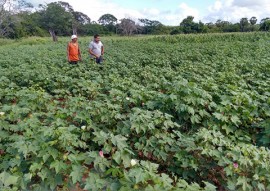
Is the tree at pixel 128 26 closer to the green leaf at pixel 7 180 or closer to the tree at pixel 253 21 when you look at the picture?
the tree at pixel 253 21

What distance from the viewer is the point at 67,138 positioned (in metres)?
2.91

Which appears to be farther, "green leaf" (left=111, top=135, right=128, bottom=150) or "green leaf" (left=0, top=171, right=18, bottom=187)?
"green leaf" (left=111, top=135, right=128, bottom=150)

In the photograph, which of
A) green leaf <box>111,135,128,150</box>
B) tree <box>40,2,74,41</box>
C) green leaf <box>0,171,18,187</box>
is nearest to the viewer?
green leaf <box>0,171,18,187</box>

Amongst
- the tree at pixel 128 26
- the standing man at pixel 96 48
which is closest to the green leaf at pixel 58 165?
the standing man at pixel 96 48

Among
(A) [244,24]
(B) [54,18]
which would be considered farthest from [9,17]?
(A) [244,24]

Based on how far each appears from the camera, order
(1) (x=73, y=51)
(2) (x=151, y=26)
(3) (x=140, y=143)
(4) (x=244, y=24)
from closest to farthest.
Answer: (3) (x=140, y=143) → (1) (x=73, y=51) → (4) (x=244, y=24) → (2) (x=151, y=26)

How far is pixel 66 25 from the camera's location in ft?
172

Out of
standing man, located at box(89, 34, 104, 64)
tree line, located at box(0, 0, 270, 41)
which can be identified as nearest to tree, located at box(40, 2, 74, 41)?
tree line, located at box(0, 0, 270, 41)

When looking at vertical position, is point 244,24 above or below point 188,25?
above

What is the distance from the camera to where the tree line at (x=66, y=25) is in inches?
1625

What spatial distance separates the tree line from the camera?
4126 cm

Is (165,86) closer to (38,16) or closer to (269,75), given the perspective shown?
(269,75)

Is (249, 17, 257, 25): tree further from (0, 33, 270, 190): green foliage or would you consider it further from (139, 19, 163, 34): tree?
(0, 33, 270, 190): green foliage

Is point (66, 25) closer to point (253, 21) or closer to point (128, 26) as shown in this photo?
point (128, 26)
